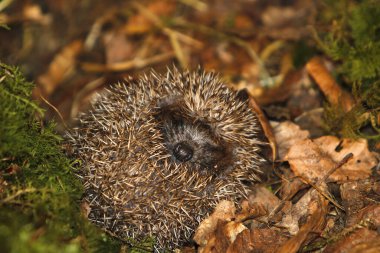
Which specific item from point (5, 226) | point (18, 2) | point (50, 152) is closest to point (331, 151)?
point (50, 152)

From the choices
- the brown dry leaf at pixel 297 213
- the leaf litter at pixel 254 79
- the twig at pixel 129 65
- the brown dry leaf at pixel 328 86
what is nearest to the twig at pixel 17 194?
the leaf litter at pixel 254 79

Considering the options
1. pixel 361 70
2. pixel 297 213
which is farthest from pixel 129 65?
pixel 297 213

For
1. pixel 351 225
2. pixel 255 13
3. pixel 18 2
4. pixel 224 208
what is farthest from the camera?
pixel 255 13

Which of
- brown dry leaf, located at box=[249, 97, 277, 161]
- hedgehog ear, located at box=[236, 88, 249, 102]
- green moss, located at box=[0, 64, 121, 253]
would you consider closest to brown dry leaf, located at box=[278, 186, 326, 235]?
brown dry leaf, located at box=[249, 97, 277, 161]

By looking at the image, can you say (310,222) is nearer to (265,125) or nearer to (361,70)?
(265,125)

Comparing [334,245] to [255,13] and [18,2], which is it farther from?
[18,2]

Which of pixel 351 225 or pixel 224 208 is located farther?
pixel 224 208
